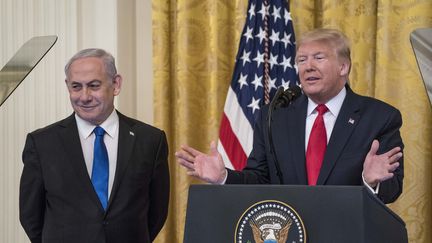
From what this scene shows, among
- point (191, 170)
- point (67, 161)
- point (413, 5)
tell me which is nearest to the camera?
point (191, 170)

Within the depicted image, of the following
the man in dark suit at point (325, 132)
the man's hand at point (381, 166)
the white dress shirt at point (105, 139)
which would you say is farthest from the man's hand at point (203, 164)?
the white dress shirt at point (105, 139)

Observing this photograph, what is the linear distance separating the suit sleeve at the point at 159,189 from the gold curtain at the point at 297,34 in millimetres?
1334

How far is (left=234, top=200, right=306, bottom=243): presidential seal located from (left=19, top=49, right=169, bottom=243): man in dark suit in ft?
4.20

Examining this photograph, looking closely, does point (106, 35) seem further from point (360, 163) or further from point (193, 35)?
point (360, 163)

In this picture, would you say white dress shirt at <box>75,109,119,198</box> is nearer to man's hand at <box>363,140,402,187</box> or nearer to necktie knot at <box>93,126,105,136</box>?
necktie knot at <box>93,126,105,136</box>

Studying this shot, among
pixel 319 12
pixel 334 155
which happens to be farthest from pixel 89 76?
pixel 319 12

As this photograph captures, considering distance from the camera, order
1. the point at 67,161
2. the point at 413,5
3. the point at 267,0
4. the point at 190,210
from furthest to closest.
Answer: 1. the point at 267,0
2. the point at 413,5
3. the point at 67,161
4. the point at 190,210

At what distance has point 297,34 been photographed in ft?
14.3

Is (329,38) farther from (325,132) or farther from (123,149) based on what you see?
(123,149)

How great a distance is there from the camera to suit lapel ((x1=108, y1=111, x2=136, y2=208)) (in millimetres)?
2812

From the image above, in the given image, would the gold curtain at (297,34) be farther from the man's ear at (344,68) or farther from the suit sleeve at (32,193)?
the suit sleeve at (32,193)

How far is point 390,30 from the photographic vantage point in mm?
4074

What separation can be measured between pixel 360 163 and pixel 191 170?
2.25 feet

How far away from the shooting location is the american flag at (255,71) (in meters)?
4.16
